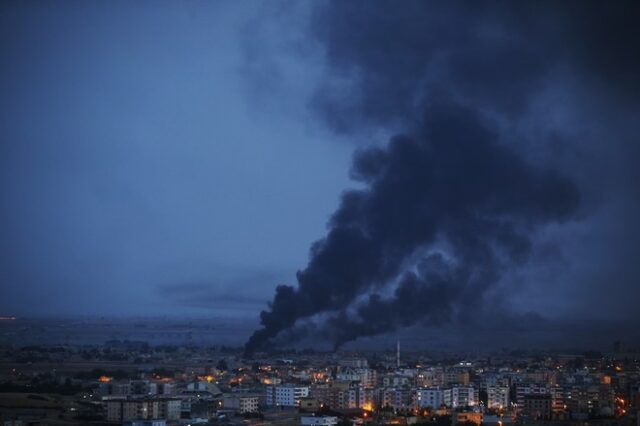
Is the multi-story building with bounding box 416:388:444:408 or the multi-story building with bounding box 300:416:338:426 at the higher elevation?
the multi-story building with bounding box 416:388:444:408

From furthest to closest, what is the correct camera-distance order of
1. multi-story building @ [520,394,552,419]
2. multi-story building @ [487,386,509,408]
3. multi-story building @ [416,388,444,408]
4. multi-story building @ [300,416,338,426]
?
1. multi-story building @ [487,386,509,408]
2. multi-story building @ [416,388,444,408]
3. multi-story building @ [520,394,552,419]
4. multi-story building @ [300,416,338,426]

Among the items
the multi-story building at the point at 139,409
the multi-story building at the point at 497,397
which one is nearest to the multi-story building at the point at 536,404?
the multi-story building at the point at 497,397

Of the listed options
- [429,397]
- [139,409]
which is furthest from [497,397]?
[139,409]

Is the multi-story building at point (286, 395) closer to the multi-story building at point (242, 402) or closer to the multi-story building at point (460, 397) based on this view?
the multi-story building at point (242, 402)

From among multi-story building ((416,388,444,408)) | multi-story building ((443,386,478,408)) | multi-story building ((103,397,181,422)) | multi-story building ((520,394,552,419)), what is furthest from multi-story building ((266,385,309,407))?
multi-story building ((520,394,552,419))

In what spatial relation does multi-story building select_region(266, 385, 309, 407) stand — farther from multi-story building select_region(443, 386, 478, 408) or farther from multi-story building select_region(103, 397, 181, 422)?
multi-story building select_region(103, 397, 181, 422)

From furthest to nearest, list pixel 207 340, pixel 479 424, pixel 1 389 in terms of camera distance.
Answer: pixel 207 340 → pixel 1 389 → pixel 479 424

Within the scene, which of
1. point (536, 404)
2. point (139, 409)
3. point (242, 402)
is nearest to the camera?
point (139, 409)

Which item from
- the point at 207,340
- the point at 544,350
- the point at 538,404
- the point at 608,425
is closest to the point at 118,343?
the point at 207,340

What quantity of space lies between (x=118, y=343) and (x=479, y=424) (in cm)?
2249

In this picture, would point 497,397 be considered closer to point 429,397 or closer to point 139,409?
point 429,397

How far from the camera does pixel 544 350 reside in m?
34.3

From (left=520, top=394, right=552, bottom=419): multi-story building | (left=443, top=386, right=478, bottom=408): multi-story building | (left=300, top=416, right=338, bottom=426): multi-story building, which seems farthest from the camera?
(left=443, top=386, right=478, bottom=408): multi-story building

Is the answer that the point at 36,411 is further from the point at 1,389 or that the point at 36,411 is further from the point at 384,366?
the point at 384,366
